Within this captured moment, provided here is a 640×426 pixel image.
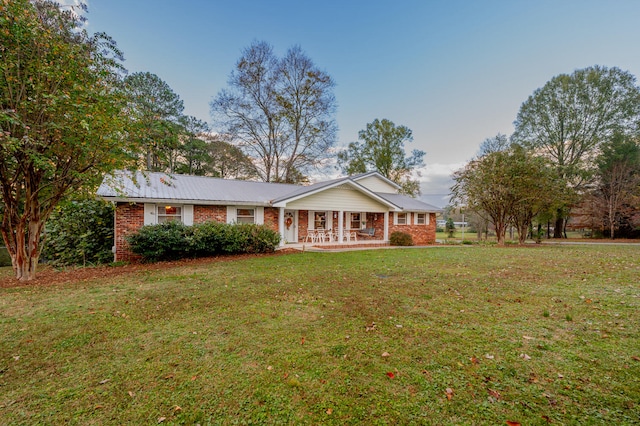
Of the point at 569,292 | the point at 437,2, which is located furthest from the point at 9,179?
the point at 437,2

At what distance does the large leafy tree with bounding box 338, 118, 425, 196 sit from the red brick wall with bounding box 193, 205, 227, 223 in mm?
22681

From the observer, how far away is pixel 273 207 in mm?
14320

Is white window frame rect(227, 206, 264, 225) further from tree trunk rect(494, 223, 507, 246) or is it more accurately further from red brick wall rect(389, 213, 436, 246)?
tree trunk rect(494, 223, 507, 246)

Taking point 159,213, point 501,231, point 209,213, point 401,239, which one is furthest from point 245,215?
point 501,231

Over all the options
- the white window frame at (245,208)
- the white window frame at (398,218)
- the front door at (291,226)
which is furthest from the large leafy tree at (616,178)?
the white window frame at (245,208)

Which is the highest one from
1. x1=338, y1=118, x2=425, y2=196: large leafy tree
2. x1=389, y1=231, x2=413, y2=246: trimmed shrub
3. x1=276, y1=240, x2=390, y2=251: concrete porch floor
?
x1=338, y1=118, x2=425, y2=196: large leafy tree

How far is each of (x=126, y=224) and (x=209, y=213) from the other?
126 inches

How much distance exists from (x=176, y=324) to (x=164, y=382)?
5.19ft

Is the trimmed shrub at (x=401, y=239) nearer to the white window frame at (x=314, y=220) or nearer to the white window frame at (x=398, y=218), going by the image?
the white window frame at (x=398, y=218)

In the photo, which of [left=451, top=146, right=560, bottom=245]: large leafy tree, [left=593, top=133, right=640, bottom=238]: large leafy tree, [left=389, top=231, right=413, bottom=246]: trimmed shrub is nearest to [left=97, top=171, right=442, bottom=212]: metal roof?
[left=389, top=231, right=413, bottom=246]: trimmed shrub

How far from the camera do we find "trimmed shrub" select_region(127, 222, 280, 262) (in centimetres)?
946

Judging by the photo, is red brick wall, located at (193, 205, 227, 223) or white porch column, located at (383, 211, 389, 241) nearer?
red brick wall, located at (193, 205, 227, 223)

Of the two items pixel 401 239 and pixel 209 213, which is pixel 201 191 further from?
pixel 401 239

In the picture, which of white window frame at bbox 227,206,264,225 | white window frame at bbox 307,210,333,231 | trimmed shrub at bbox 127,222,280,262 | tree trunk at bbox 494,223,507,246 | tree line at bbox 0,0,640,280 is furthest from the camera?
white window frame at bbox 307,210,333,231
